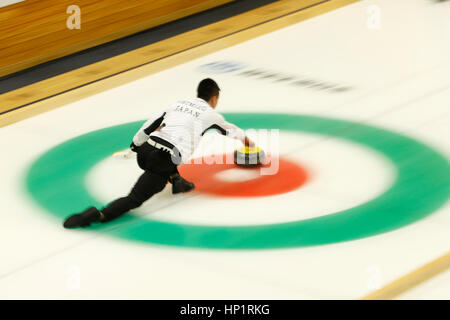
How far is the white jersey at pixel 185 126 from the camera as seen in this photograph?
20.5ft

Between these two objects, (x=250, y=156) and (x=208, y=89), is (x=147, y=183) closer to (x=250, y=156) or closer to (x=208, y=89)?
(x=208, y=89)

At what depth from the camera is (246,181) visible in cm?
678

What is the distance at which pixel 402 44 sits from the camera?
9883 mm

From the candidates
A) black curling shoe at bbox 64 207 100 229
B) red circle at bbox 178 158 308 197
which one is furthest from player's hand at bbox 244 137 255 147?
black curling shoe at bbox 64 207 100 229

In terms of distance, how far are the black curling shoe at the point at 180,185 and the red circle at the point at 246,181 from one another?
0.11 m

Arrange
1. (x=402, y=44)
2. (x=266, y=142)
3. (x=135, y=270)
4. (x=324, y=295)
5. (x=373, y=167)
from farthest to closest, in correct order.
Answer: (x=402, y=44) < (x=266, y=142) < (x=373, y=167) < (x=135, y=270) < (x=324, y=295)

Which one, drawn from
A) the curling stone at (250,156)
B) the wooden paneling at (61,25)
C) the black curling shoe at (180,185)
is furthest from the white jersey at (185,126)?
the wooden paneling at (61,25)

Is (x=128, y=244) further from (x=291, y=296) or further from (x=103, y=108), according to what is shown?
(x=103, y=108)

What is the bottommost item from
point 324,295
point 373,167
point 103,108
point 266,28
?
point 324,295

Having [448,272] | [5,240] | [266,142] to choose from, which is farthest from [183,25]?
[448,272]

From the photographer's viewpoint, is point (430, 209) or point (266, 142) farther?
point (266, 142)

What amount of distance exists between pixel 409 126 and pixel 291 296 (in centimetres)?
298

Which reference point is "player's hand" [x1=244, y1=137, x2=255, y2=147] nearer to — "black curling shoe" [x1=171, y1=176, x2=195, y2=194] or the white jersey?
the white jersey

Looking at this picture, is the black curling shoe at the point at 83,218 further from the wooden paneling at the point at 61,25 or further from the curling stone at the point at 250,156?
the wooden paneling at the point at 61,25
